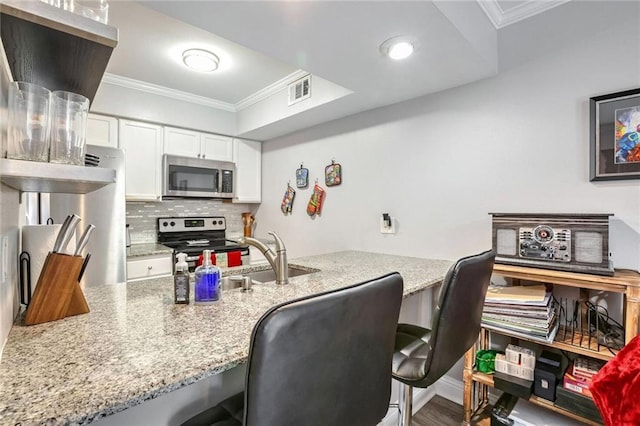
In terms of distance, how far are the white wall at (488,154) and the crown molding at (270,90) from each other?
0.53 meters

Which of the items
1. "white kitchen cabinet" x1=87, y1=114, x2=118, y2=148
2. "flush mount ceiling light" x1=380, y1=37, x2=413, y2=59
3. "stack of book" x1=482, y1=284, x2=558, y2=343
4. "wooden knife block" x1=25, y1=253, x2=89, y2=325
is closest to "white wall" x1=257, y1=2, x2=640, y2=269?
"stack of book" x1=482, y1=284, x2=558, y2=343

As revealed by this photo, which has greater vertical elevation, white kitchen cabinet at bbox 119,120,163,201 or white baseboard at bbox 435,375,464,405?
white kitchen cabinet at bbox 119,120,163,201

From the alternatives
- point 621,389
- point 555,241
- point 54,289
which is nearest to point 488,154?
point 555,241

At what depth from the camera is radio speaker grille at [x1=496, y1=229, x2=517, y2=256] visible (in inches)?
64.8

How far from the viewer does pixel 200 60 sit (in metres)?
2.34

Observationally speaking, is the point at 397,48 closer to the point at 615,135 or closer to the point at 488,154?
the point at 488,154

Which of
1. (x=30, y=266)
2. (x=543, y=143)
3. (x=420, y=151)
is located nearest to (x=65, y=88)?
(x=30, y=266)

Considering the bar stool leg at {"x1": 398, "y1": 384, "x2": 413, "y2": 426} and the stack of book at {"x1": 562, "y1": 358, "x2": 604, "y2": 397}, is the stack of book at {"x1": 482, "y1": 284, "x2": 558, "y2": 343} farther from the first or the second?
the bar stool leg at {"x1": 398, "y1": 384, "x2": 413, "y2": 426}

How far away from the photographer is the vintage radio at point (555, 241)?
4.58ft

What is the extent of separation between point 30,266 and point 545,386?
7.00 ft

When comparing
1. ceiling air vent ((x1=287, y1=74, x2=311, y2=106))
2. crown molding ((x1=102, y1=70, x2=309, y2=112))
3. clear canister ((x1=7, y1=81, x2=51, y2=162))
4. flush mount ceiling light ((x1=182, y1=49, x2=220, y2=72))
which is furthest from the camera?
crown molding ((x1=102, y1=70, x2=309, y2=112))

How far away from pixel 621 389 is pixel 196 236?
11.8 feet

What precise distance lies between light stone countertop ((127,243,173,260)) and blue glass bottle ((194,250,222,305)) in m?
2.00

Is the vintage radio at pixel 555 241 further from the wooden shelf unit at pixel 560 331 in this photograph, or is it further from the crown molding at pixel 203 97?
the crown molding at pixel 203 97
